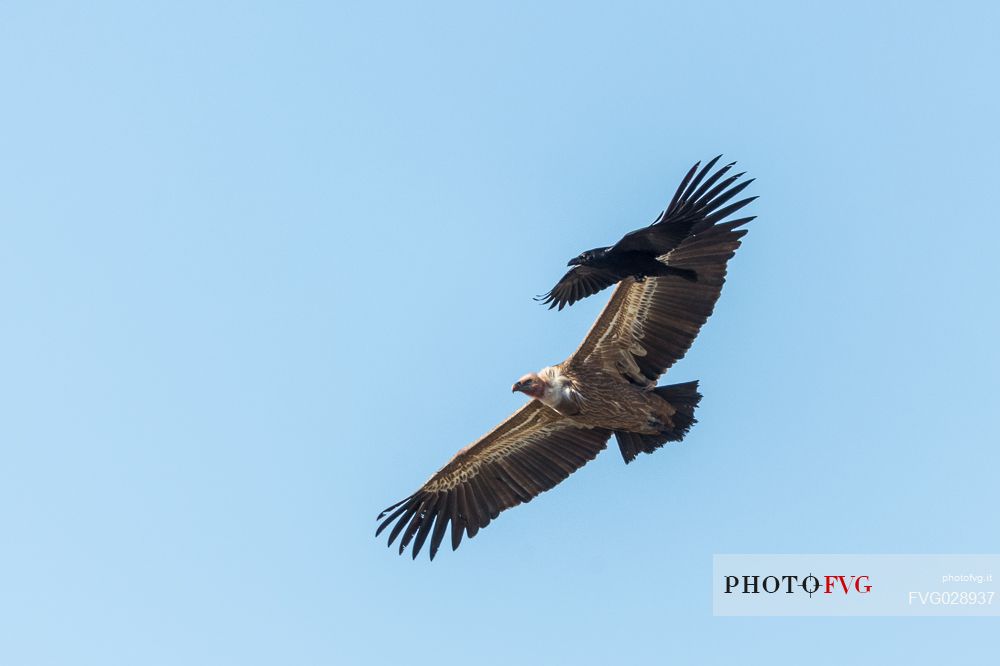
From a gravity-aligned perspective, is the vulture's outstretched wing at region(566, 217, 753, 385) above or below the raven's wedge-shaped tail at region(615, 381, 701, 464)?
above

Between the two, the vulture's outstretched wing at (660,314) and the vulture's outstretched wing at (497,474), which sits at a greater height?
the vulture's outstretched wing at (660,314)

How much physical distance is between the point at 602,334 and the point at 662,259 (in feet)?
5.18

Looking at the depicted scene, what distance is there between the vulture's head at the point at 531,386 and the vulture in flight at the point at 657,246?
4.04 ft

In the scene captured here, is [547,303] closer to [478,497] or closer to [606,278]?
[606,278]

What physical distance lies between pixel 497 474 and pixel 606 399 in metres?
2.57

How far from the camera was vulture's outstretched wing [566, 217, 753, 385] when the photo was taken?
1036 inches

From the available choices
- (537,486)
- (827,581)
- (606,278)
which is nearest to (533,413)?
(537,486)

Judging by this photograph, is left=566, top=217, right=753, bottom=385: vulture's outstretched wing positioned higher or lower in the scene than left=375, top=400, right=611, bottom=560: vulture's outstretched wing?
higher

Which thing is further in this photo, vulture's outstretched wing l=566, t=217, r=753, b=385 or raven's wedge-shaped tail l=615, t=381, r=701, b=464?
raven's wedge-shaped tail l=615, t=381, r=701, b=464

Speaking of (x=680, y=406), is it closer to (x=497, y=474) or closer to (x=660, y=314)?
(x=660, y=314)

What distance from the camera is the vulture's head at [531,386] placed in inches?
1069

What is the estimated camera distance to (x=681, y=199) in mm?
25938

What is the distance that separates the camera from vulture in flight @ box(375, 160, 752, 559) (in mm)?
26312

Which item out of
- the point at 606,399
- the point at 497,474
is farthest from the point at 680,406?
the point at 497,474
